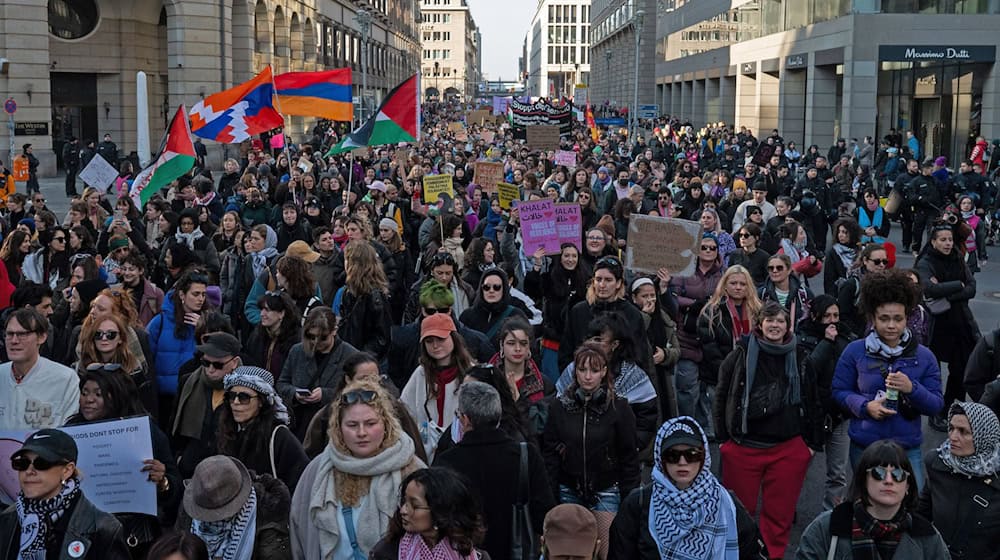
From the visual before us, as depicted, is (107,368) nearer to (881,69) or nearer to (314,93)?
(314,93)

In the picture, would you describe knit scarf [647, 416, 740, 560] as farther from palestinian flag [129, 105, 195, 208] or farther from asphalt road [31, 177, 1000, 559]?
palestinian flag [129, 105, 195, 208]

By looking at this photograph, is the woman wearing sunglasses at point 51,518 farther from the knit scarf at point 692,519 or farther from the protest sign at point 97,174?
the protest sign at point 97,174

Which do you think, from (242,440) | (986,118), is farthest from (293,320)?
(986,118)

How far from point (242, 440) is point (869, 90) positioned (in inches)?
1328

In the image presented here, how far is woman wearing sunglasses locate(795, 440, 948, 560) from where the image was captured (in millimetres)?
4570

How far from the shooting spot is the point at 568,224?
1205cm

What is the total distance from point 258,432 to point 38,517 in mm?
1129

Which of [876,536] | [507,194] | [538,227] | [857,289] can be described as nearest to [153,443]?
[876,536]

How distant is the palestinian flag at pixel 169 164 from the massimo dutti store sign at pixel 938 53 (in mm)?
26560

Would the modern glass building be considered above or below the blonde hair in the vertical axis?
above

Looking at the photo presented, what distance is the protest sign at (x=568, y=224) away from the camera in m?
12.0

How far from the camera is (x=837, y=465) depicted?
760 centimetres

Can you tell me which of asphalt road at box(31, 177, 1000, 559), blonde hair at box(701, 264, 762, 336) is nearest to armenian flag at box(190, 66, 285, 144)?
asphalt road at box(31, 177, 1000, 559)

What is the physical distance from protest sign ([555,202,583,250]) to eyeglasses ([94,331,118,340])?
5.59 meters
